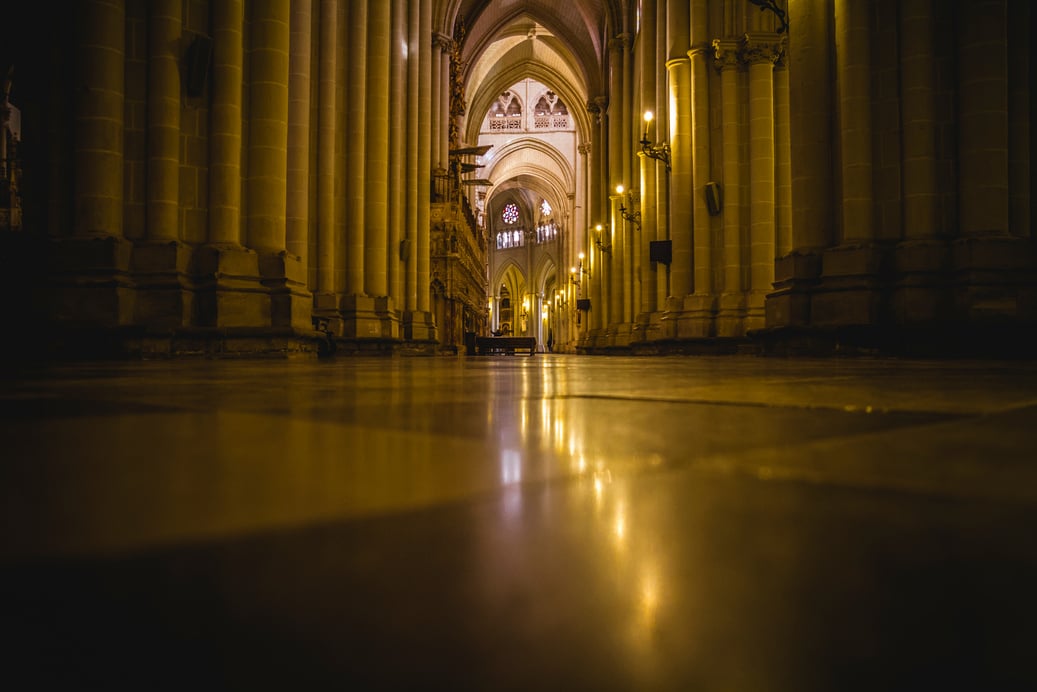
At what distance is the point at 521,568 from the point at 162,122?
6.80m

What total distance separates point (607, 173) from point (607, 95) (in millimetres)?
3418

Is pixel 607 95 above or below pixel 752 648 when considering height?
above

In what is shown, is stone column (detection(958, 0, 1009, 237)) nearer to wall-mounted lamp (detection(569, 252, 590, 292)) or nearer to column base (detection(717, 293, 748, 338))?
column base (detection(717, 293, 748, 338))

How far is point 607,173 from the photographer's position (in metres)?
22.9

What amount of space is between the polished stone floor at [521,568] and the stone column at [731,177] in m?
10.1

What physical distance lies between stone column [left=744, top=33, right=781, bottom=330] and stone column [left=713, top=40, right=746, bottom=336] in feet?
0.64

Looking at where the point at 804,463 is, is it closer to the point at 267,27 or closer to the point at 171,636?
the point at 171,636

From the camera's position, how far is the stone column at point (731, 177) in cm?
1038

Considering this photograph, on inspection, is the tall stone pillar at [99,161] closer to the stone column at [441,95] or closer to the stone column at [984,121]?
the stone column at [984,121]

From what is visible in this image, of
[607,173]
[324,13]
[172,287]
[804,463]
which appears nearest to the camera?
[804,463]

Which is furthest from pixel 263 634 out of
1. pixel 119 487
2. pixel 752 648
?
pixel 119 487

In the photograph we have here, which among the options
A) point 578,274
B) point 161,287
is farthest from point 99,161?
point 578,274

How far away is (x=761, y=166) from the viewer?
33.6 ft

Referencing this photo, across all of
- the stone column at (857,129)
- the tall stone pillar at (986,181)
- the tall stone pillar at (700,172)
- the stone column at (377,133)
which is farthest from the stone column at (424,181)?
the tall stone pillar at (986,181)
